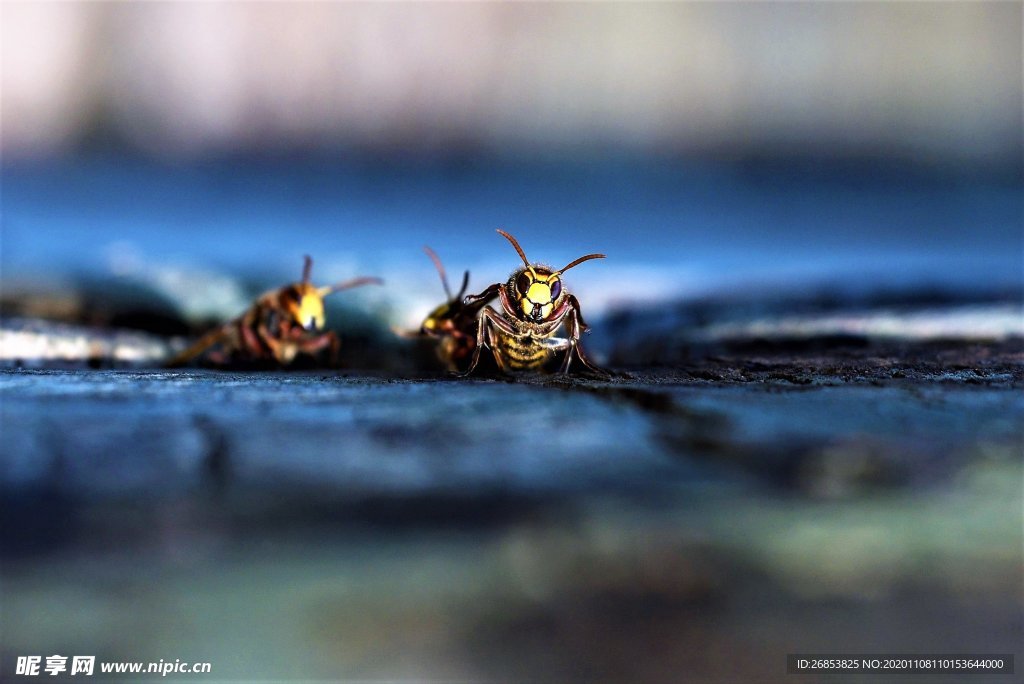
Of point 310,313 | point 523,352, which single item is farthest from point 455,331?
point 310,313

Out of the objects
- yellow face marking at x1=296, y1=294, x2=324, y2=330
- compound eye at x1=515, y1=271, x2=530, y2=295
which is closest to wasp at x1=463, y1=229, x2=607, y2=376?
compound eye at x1=515, y1=271, x2=530, y2=295

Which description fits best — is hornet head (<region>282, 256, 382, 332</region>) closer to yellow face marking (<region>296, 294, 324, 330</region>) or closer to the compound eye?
yellow face marking (<region>296, 294, 324, 330</region>)

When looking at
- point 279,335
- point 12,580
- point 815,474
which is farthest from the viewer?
point 279,335

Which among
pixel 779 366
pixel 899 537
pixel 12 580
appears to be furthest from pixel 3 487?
pixel 779 366

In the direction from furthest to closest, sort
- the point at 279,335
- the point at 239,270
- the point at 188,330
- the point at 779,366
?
the point at 239,270, the point at 188,330, the point at 279,335, the point at 779,366

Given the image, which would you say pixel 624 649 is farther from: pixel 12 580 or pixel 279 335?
pixel 279 335

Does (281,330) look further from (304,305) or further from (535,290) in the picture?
(535,290)

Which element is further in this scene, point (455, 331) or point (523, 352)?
point (455, 331)
